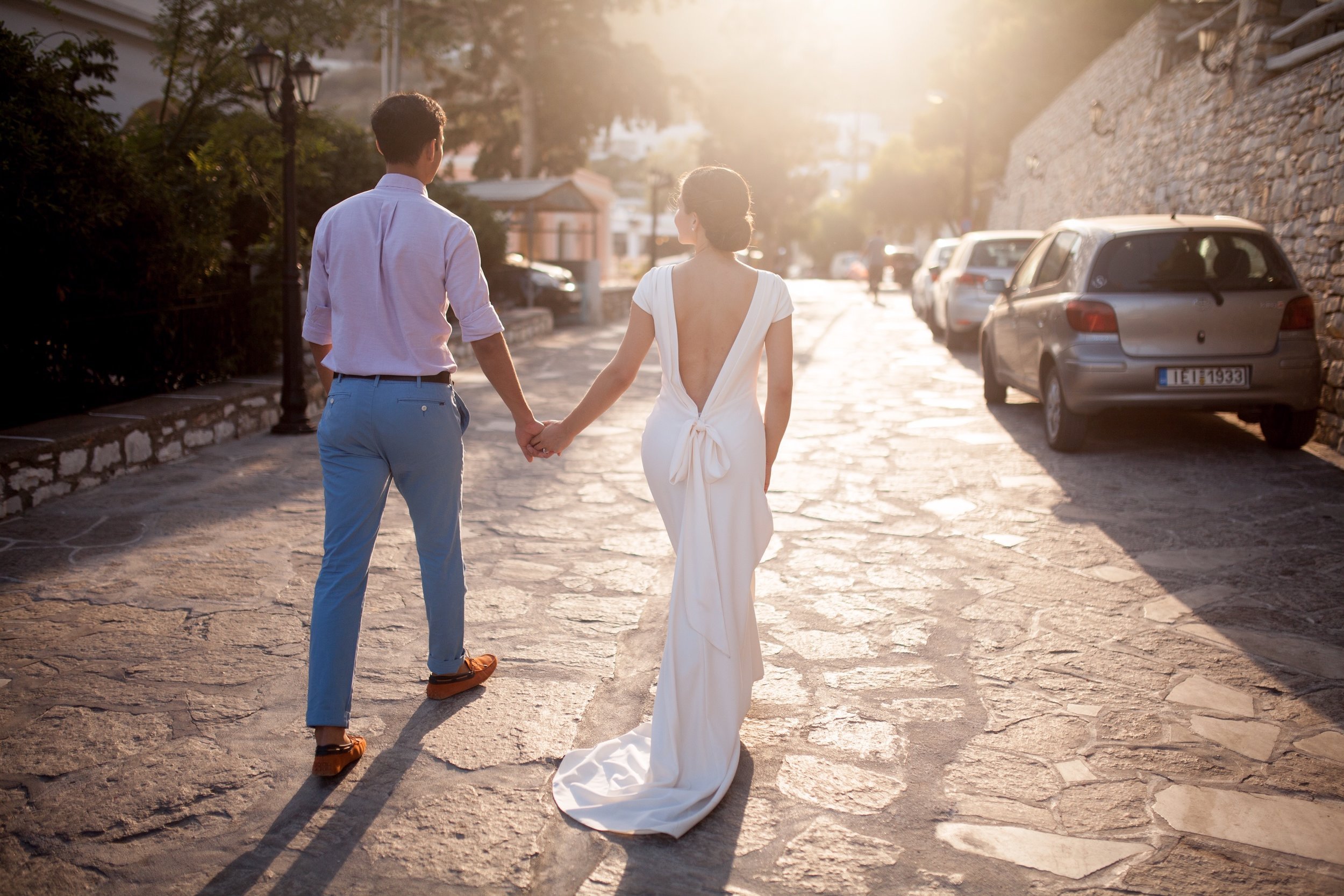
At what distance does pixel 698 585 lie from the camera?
2.99m

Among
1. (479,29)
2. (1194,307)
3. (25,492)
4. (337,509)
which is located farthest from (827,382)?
(479,29)

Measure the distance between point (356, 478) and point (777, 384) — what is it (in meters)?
1.31

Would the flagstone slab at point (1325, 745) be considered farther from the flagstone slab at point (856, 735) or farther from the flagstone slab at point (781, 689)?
the flagstone slab at point (781, 689)

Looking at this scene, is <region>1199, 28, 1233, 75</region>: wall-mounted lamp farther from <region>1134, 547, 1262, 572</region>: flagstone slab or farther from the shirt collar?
the shirt collar

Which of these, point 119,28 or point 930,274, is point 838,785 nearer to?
point 119,28

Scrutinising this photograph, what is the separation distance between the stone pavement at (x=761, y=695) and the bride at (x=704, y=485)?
175mm

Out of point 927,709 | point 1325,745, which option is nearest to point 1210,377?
point 1325,745

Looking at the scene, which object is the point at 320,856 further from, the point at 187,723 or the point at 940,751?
the point at 940,751

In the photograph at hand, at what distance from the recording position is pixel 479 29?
106ft

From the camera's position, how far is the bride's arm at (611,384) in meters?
3.15

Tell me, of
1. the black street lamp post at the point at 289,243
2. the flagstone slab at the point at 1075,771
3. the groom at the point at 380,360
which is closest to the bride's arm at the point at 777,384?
the groom at the point at 380,360

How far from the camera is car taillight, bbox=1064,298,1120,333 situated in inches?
305

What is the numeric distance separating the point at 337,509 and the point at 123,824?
1014 millimetres

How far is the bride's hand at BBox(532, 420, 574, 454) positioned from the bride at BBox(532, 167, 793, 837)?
0.42 m
